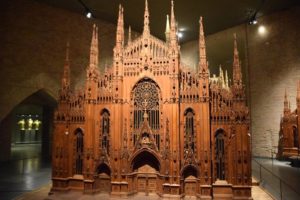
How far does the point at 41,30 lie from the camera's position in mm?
18438

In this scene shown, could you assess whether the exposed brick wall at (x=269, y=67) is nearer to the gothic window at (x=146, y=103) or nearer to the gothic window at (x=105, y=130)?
the gothic window at (x=146, y=103)

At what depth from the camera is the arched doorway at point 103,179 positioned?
40.2 ft

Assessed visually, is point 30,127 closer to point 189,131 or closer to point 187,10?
point 187,10

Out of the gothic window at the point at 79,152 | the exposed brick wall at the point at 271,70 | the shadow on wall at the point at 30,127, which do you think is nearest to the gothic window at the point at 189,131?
the gothic window at the point at 79,152

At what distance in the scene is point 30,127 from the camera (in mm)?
37812

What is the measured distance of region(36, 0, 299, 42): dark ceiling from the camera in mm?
17375

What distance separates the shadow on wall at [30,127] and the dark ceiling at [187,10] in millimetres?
7009

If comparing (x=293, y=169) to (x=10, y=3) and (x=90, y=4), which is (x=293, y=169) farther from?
(x=10, y=3)

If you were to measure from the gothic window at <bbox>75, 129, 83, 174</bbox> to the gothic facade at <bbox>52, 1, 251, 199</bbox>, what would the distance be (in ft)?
0.15

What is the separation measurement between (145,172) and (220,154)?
3.46 m

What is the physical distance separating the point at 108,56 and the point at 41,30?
5.50 m

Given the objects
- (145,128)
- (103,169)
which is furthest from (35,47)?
(145,128)

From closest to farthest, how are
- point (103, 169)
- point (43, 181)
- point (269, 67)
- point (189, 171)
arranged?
point (189, 171)
point (103, 169)
point (43, 181)
point (269, 67)

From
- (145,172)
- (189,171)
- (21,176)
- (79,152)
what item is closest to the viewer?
(189,171)
